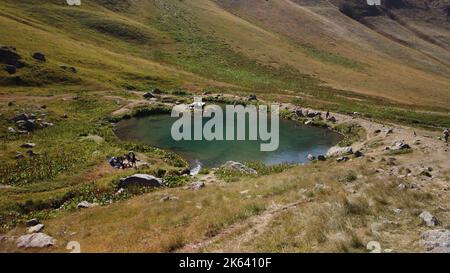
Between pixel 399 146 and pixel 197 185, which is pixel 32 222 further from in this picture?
pixel 399 146

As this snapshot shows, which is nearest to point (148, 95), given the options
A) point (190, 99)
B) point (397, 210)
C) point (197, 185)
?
point (190, 99)

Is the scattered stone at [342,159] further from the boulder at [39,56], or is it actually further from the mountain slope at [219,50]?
the boulder at [39,56]

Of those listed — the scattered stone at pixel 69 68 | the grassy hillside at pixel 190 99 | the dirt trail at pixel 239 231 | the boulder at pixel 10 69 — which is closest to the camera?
the dirt trail at pixel 239 231

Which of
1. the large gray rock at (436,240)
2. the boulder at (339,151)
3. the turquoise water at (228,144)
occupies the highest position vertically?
the large gray rock at (436,240)

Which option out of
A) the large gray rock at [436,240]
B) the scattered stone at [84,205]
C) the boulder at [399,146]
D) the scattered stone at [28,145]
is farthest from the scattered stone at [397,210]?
the scattered stone at [28,145]

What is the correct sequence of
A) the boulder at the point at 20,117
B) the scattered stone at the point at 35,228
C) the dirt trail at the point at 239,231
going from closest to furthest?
the dirt trail at the point at 239,231 → the scattered stone at the point at 35,228 → the boulder at the point at 20,117

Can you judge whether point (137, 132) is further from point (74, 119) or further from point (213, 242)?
point (213, 242)

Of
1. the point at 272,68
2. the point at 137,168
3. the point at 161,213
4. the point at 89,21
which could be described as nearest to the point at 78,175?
the point at 137,168
